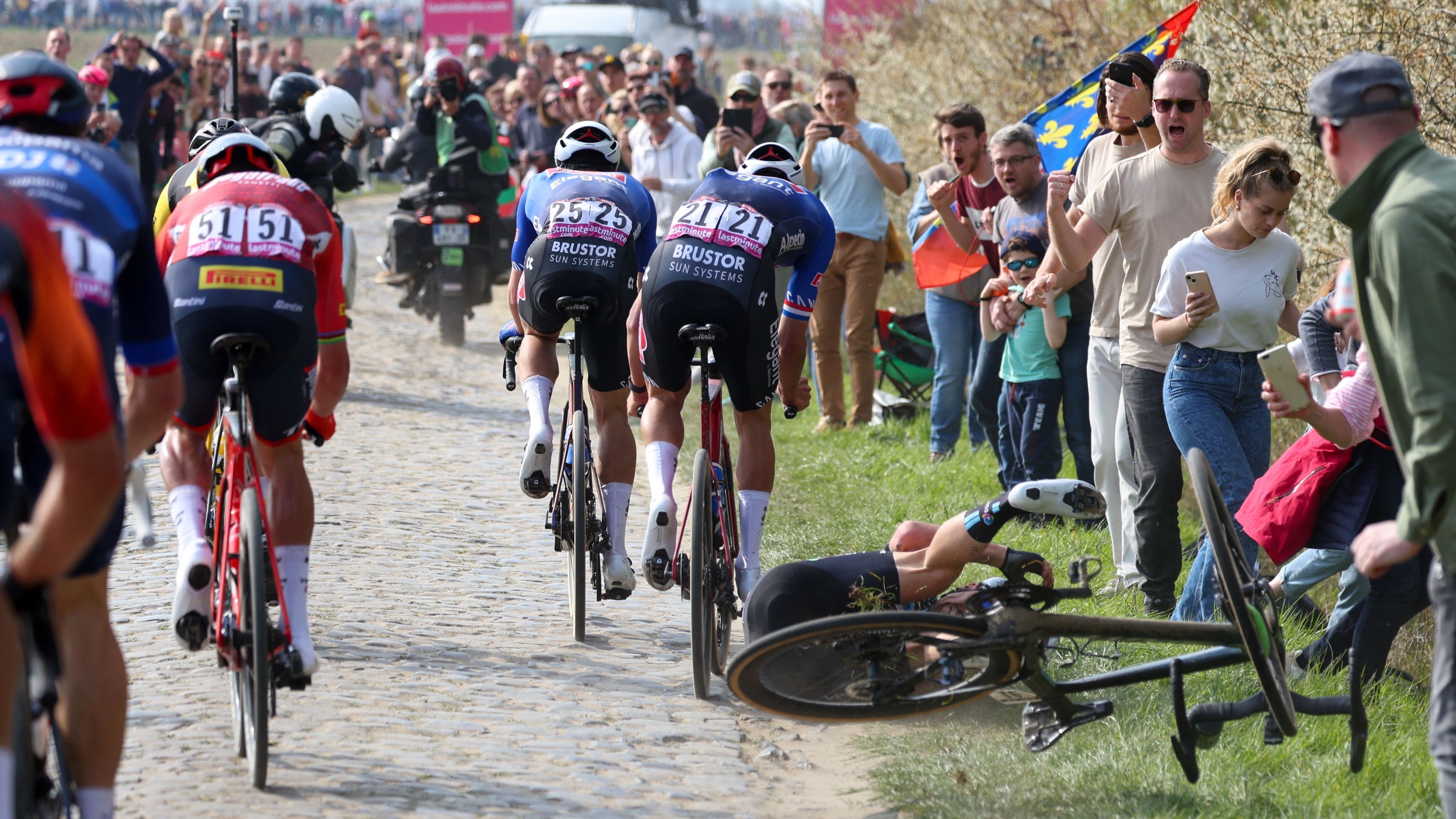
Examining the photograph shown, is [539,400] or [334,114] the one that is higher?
[334,114]

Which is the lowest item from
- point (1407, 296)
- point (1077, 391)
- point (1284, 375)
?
point (1077, 391)

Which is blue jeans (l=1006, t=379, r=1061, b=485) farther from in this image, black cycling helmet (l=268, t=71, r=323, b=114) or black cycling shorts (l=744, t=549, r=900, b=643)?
black cycling helmet (l=268, t=71, r=323, b=114)

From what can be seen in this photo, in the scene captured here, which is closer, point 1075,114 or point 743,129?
point 1075,114

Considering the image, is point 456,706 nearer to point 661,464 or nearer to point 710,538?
point 710,538

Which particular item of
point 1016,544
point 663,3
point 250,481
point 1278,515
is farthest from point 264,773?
A: point 663,3

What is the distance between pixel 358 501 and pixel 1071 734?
16.3ft

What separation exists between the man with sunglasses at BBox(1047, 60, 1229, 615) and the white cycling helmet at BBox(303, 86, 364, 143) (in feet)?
15.9

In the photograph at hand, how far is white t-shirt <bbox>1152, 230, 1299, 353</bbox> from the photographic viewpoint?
242 inches

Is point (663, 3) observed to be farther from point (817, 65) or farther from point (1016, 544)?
point (1016, 544)

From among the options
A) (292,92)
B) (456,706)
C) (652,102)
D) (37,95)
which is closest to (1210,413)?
(456,706)

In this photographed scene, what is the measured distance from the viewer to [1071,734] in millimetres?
5398

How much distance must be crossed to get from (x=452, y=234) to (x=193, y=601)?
9355 mm

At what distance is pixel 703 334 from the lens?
606 centimetres

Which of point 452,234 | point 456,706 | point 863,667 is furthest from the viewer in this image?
point 452,234
